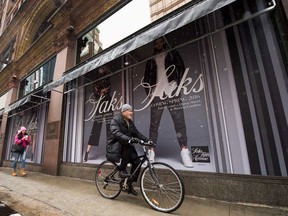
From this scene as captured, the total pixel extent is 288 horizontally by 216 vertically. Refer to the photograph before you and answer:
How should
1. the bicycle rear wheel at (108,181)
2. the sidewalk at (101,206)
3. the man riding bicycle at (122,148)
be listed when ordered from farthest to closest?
the bicycle rear wheel at (108,181) → the man riding bicycle at (122,148) → the sidewalk at (101,206)

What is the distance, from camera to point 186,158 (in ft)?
12.9

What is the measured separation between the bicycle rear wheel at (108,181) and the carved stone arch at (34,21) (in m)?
11.0

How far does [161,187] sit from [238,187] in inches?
56.3

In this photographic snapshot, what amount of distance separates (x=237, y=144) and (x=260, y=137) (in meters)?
0.41

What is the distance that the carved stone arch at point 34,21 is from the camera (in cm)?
1072

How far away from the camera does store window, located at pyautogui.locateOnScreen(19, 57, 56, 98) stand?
9086 millimetres

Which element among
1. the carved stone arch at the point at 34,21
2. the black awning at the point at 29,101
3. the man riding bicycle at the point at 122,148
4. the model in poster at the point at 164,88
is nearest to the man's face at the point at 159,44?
the model in poster at the point at 164,88

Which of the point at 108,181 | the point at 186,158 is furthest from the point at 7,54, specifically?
the point at 186,158

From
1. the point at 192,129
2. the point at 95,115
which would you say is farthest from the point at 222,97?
the point at 95,115

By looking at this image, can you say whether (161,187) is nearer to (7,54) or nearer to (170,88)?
(170,88)

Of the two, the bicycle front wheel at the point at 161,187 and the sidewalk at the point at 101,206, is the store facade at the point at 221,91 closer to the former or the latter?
the sidewalk at the point at 101,206

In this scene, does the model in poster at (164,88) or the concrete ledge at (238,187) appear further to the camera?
the model in poster at (164,88)

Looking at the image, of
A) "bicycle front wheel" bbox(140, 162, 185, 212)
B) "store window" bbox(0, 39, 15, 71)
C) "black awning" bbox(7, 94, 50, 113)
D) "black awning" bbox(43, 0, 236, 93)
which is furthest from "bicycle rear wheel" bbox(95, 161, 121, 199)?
"store window" bbox(0, 39, 15, 71)

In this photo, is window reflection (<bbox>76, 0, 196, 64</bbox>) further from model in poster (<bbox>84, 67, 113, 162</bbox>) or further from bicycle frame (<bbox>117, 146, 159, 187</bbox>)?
bicycle frame (<bbox>117, 146, 159, 187</bbox>)
